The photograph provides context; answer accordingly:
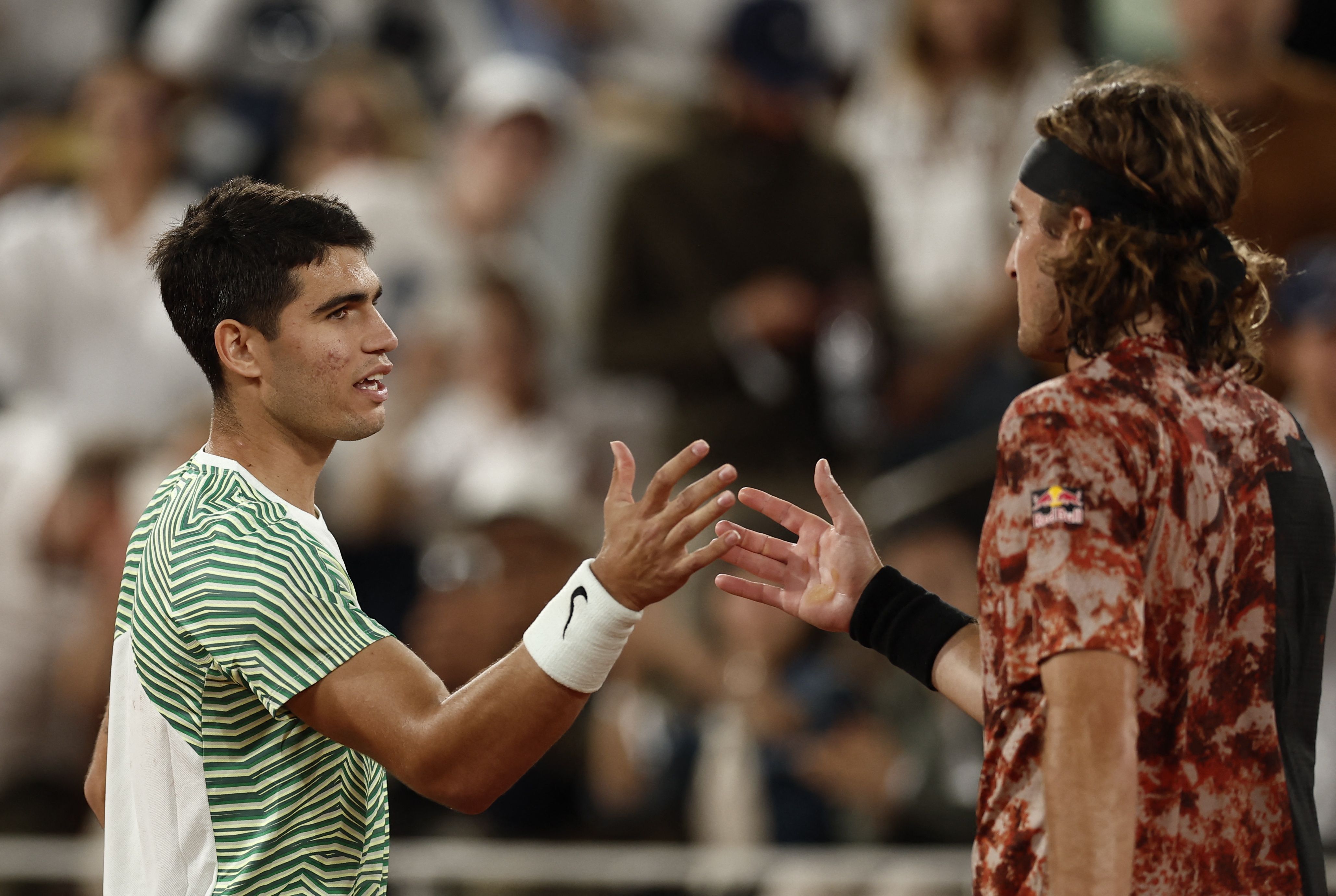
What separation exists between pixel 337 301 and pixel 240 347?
0.17 m

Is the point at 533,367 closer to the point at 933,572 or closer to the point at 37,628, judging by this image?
the point at 933,572

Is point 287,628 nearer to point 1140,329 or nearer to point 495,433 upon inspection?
point 1140,329

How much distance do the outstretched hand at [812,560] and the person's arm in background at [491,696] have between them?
0.21m

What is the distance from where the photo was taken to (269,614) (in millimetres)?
2158

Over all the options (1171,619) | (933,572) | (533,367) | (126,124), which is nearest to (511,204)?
(533,367)

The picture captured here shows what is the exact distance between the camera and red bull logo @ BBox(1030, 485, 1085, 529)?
6.18 ft

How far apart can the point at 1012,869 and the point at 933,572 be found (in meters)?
3.77

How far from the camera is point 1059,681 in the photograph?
6.07 ft

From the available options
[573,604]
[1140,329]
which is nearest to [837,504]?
[573,604]

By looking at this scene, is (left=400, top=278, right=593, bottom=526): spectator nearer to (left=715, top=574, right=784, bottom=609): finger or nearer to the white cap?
the white cap

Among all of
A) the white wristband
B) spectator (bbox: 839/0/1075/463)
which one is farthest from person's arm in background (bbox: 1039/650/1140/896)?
spectator (bbox: 839/0/1075/463)

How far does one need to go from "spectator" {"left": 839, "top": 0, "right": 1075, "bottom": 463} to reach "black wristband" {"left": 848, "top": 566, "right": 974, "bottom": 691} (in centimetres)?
379

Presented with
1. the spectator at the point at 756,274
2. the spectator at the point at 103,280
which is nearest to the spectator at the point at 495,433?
the spectator at the point at 756,274

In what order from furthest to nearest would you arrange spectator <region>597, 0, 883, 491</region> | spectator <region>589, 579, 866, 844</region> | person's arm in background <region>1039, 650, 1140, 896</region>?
1. spectator <region>597, 0, 883, 491</region>
2. spectator <region>589, 579, 866, 844</region>
3. person's arm in background <region>1039, 650, 1140, 896</region>
